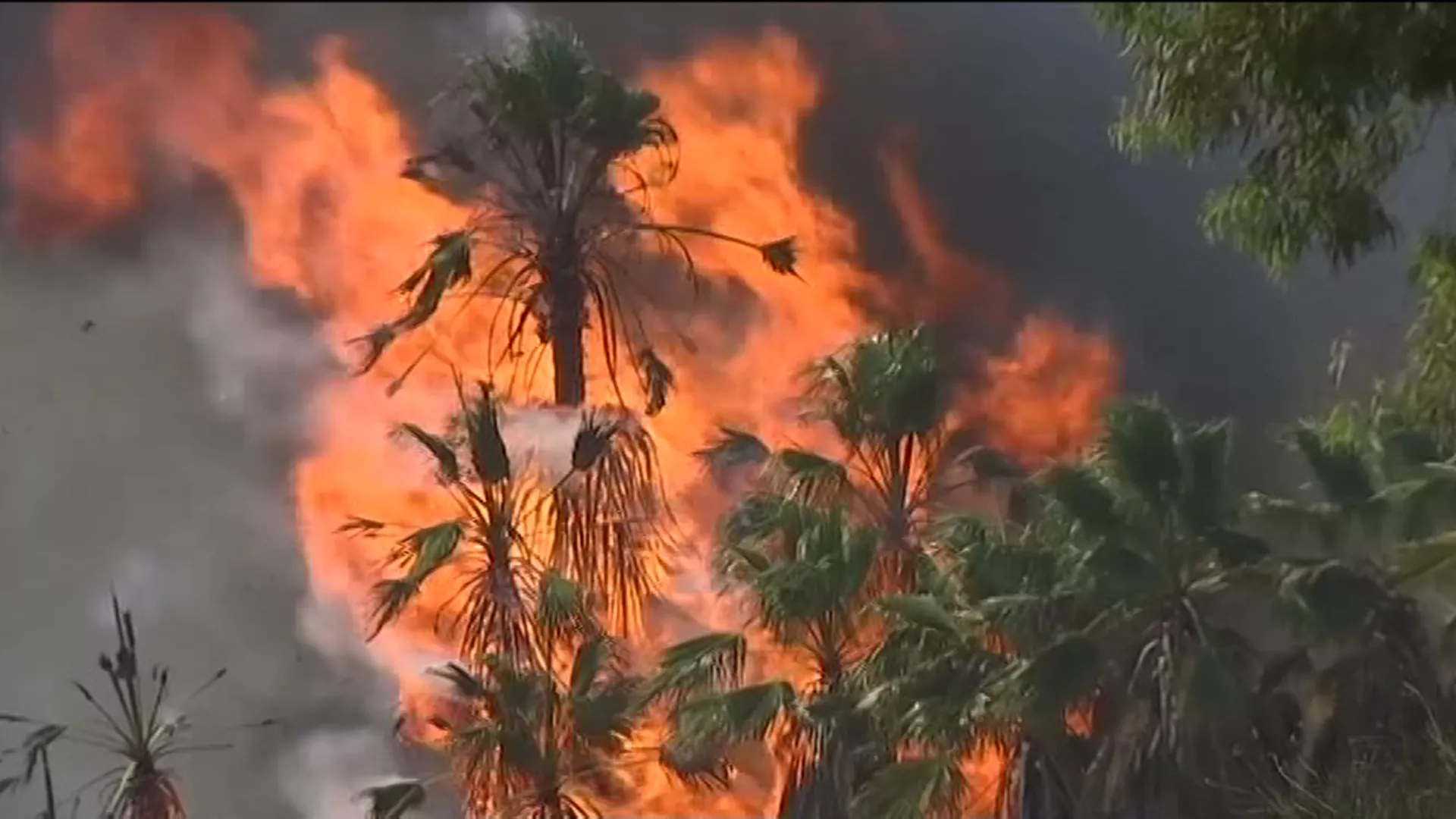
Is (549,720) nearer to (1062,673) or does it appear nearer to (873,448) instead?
(873,448)

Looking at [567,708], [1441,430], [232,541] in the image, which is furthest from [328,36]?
[1441,430]

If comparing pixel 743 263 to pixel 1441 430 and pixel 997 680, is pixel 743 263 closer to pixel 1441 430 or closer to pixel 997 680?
pixel 997 680

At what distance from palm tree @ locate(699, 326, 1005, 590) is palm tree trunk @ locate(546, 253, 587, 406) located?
0.40m

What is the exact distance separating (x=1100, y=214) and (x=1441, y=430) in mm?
1123

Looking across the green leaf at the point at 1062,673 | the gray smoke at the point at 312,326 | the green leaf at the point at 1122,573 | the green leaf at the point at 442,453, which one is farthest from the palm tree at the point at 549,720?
the green leaf at the point at 1122,573

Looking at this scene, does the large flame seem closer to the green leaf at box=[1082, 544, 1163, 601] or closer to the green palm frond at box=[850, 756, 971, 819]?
the green palm frond at box=[850, 756, 971, 819]

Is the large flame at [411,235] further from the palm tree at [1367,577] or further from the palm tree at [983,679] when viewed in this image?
the palm tree at [1367,577]

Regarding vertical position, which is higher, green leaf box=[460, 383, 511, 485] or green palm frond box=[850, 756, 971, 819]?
green leaf box=[460, 383, 511, 485]

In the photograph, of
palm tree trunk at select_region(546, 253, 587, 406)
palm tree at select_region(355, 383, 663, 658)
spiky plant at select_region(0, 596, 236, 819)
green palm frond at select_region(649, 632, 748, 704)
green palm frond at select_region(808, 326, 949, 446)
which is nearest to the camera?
spiky plant at select_region(0, 596, 236, 819)

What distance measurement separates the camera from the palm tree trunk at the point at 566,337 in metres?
4.40

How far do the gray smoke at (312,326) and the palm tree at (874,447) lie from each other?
321mm

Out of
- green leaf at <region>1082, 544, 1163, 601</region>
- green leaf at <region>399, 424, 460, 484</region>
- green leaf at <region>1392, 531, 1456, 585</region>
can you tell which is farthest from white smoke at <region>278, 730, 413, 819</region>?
green leaf at <region>1392, 531, 1456, 585</region>

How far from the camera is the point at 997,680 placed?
426cm

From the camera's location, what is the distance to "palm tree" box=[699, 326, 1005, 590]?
4.49m
